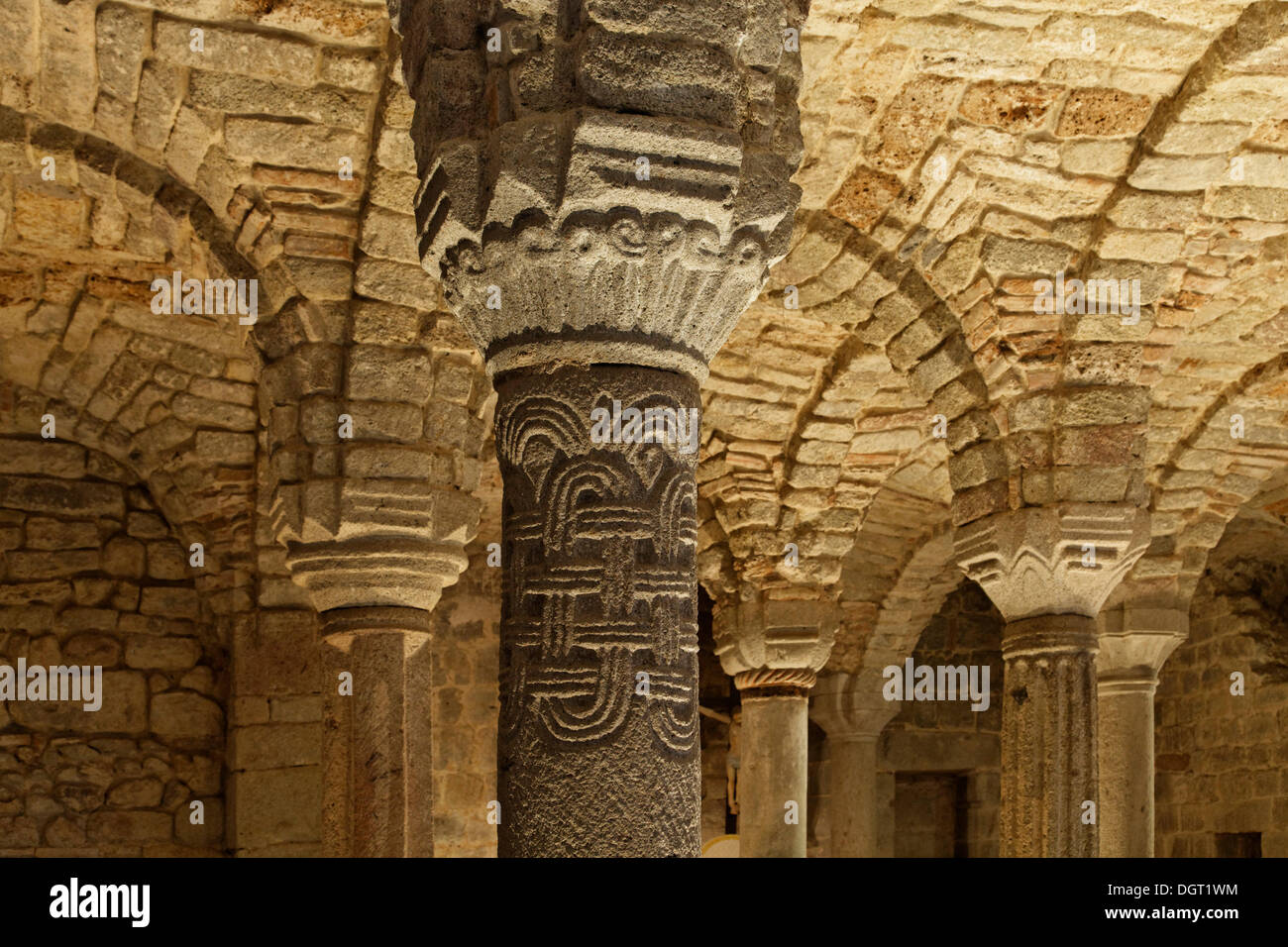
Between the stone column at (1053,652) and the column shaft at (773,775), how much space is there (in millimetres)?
1963

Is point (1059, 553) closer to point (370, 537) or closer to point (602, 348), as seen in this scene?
point (370, 537)

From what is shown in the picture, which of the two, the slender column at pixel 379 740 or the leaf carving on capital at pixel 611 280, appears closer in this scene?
A: the leaf carving on capital at pixel 611 280

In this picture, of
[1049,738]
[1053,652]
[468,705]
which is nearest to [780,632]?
[468,705]

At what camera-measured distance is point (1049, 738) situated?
541 cm

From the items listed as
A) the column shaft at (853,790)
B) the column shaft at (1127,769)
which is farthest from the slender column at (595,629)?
the column shaft at (853,790)

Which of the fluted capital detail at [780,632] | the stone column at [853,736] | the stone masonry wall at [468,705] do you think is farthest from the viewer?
the stone column at [853,736]

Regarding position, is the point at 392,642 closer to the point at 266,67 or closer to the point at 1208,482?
the point at 266,67

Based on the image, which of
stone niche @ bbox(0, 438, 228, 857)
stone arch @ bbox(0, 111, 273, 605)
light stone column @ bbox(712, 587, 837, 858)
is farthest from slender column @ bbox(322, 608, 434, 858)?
light stone column @ bbox(712, 587, 837, 858)

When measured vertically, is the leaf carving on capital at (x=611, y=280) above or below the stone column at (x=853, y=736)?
above

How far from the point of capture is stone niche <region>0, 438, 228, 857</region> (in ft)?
23.8

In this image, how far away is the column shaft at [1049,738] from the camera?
535 cm

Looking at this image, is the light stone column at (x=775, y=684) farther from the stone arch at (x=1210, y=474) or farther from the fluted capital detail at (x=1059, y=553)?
the fluted capital detail at (x=1059, y=553)

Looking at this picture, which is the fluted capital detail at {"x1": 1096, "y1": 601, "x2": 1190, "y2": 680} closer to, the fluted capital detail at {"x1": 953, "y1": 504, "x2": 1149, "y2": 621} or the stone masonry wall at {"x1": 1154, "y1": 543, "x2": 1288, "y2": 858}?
the fluted capital detail at {"x1": 953, "y1": 504, "x2": 1149, "y2": 621}
